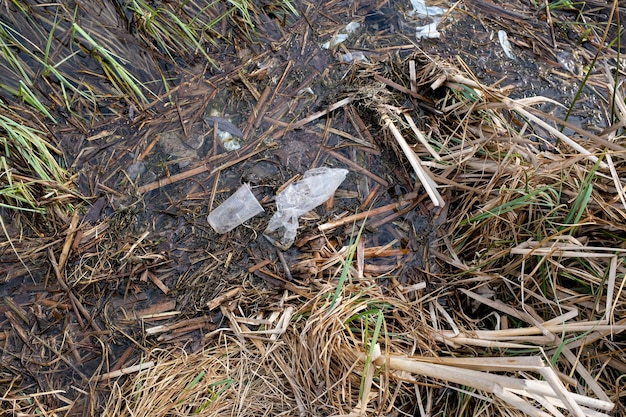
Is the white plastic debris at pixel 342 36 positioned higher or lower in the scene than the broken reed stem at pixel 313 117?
higher

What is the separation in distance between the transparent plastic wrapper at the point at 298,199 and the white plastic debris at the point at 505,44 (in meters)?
1.12

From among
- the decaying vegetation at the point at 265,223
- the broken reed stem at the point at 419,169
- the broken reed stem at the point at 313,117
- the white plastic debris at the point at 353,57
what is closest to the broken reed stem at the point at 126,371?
the decaying vegetation at the point at 265,223

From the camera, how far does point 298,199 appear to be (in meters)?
2.02

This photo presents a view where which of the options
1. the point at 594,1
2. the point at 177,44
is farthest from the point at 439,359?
the point at 594,1

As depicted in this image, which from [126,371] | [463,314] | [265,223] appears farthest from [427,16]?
[126,371]

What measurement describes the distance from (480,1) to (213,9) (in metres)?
1.42

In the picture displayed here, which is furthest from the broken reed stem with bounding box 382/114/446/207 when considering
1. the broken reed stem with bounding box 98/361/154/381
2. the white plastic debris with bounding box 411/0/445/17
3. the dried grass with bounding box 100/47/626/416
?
the broken reed stem with bounding box 98/361/154/381

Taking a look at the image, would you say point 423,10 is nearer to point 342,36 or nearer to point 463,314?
point 342,36

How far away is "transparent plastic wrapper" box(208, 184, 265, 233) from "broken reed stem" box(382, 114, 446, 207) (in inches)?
26.2

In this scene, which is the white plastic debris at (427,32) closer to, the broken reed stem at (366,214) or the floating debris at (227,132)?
the broken reed stem at (366,214)

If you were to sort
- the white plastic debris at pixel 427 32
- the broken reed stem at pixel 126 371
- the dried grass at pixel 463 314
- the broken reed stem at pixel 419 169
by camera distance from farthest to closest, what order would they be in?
the white plastic debris at pixel 427 32 → the broken reed stem at pixel 419 169 → the broken reed stem at pixel 126 371 → the dried grass at pixel 463 314

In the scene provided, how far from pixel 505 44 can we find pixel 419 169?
0.99 m

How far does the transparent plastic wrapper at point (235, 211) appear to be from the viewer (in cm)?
197

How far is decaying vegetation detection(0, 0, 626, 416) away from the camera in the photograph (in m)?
1.71
